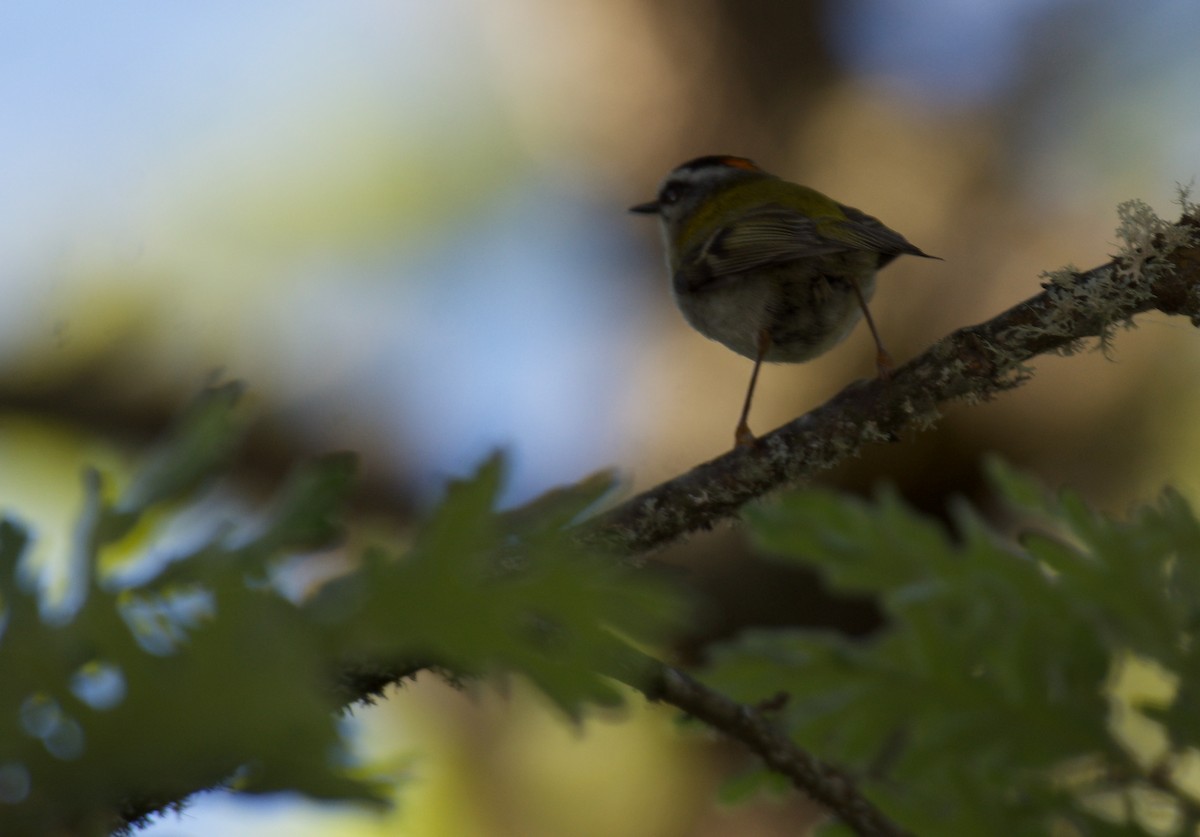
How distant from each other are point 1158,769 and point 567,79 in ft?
13.3

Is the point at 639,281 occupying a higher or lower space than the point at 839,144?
lower

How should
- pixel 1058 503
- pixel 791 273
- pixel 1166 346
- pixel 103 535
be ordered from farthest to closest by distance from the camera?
pixel 1166 346
pixel 791 273
pixel 1058 503
pixel 103 535

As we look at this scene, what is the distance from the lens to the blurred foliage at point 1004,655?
1.94ft

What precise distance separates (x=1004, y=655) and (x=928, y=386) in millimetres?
832

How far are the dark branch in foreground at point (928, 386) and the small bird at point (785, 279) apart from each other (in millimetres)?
1016

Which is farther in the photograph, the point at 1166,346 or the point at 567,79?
the point at 567,79


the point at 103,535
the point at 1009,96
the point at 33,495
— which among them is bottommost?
the point at 33,495

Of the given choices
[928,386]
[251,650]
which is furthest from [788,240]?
[251,650]

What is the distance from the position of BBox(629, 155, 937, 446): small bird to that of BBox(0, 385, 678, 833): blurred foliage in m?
2.06

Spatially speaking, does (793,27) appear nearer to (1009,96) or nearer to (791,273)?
(1009,96)

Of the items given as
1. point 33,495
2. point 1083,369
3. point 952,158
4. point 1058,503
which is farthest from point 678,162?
point 1058,503

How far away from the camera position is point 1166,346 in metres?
3.75

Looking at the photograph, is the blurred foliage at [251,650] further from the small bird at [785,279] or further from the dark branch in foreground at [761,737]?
the small bird at [785,279]

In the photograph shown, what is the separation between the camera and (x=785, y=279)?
8.88ft
